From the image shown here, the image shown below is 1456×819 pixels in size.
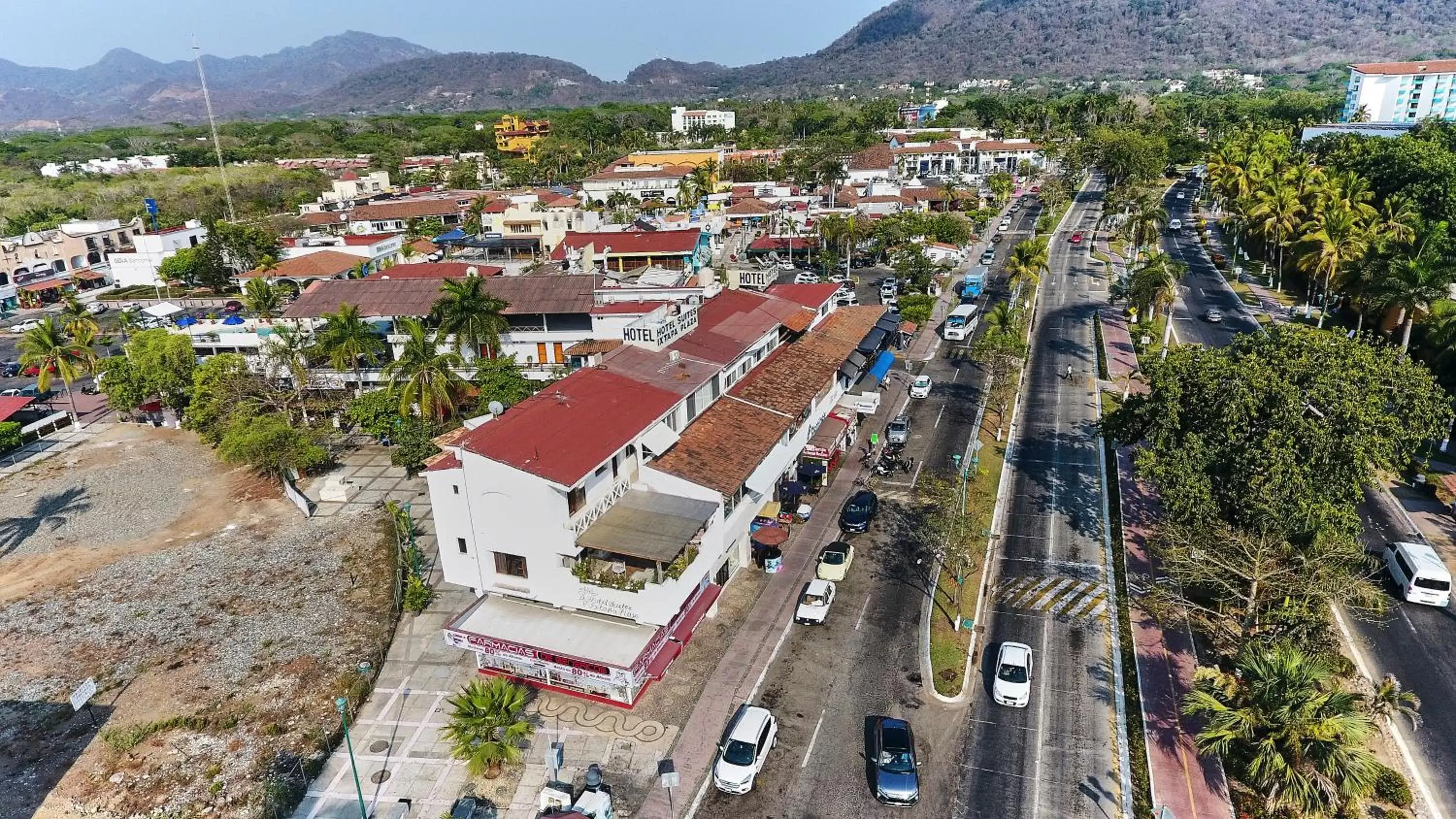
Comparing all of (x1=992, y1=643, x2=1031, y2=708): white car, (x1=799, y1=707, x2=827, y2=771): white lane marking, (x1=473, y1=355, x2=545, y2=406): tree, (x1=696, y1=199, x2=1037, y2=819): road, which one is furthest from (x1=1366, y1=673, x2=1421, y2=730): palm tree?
(x1=473, y1=355, x2=545, y2=406): tree

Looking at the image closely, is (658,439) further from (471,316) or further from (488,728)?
(471,316)

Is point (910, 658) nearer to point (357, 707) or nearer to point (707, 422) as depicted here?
point (707, 422)

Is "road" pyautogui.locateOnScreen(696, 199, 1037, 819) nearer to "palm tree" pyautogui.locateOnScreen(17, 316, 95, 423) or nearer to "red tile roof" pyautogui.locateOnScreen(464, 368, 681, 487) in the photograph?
"red tile roof" pyautogui.locateOnScreen(464, 368, 681, 487)

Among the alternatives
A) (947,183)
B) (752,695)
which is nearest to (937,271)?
(947,183)

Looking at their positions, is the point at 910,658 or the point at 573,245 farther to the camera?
the point at 573,245

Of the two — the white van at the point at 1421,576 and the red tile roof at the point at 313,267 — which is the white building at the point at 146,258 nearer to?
the red tile roof at the point at 313,267

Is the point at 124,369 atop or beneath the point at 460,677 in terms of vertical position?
atop

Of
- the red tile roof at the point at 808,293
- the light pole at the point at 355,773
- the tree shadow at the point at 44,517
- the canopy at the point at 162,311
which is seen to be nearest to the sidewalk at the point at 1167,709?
the light pole at the point at 355,773

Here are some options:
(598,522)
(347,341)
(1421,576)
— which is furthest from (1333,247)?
(347,341)
